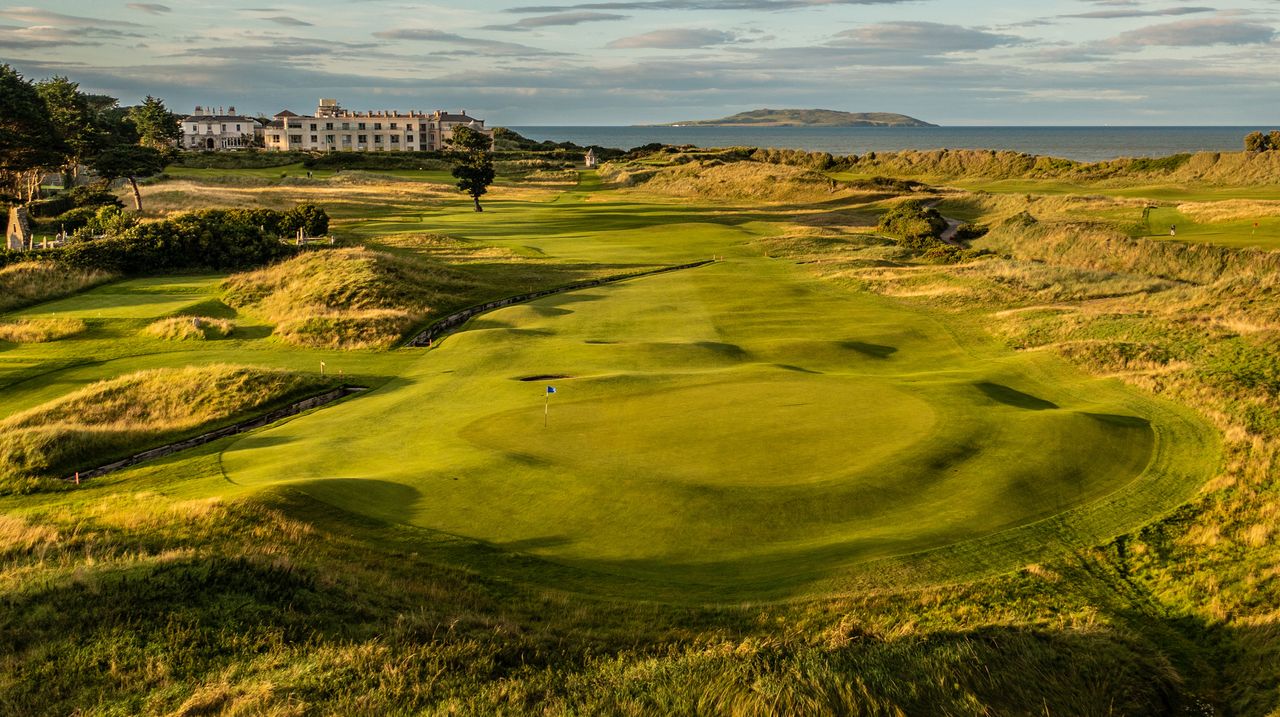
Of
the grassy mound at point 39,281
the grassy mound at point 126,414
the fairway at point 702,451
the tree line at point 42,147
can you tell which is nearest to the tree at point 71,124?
the tree line at point 42,147

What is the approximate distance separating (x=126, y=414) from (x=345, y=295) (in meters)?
16.0

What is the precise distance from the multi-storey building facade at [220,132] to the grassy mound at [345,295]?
482 feet

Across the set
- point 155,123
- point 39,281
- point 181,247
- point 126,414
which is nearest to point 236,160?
point 155,123

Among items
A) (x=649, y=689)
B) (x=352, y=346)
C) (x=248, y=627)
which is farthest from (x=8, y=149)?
Result: (x=649, y=689)

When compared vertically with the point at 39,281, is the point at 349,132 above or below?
above

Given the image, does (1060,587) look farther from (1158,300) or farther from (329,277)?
(329,277)

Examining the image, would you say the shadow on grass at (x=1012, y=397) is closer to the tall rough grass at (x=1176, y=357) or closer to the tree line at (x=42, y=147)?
the tall rough grass at (x=1176, y=357)

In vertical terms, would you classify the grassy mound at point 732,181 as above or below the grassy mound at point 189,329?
above

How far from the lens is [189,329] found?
32.9 meters

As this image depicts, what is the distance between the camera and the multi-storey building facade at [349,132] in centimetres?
15400

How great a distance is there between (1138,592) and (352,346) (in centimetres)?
2699

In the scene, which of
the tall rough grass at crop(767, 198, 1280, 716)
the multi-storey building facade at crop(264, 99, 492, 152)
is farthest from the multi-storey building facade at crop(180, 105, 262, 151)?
the tall rough grass at crop(767, 198, 1280, 716)

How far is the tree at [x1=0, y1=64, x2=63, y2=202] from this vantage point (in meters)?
56.2

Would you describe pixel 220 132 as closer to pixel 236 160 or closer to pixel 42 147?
pixel 236 160
